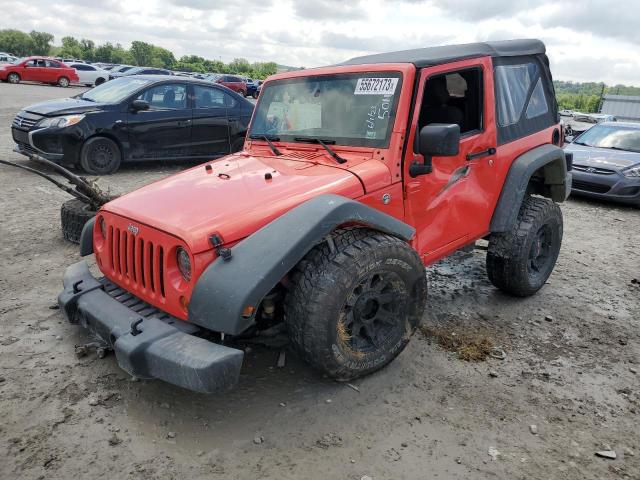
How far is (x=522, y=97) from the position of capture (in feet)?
13.3

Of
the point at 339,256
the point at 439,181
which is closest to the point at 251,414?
the point at 339,256

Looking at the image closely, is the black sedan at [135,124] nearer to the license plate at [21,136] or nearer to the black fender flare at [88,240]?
the license plate at [21,136]

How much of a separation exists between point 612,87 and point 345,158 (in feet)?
179

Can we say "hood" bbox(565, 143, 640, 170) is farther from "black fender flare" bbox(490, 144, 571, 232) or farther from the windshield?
the windshield

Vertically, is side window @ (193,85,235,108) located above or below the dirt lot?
above

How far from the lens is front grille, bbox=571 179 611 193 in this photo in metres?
8.26

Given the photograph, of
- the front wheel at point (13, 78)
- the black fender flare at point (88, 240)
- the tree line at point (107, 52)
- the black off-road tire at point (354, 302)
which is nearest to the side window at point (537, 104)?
the black off-road tire at point (354, 302)

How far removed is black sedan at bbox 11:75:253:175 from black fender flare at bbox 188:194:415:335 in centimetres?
656

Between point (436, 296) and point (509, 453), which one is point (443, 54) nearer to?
point (436, 296)

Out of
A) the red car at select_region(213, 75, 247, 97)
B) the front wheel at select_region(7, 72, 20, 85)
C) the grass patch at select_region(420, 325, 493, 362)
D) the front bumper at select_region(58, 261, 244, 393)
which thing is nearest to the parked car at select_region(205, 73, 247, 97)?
the red car at select_region(213, 75, 247, 97)

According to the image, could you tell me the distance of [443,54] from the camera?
138 inches

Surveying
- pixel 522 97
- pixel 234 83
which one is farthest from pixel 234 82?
pixel 522 97

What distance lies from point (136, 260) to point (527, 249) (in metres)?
3.03

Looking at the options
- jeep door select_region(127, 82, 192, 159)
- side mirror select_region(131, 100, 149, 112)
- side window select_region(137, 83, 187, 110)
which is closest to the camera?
side mirror select_region(131, 100, 149, 112)
